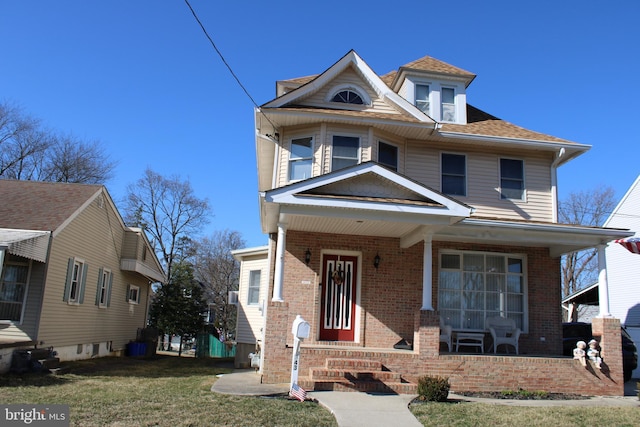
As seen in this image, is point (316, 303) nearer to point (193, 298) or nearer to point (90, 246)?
point (90, 246)

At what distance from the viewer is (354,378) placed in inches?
402

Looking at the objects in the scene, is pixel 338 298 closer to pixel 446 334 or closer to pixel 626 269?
pixel 446 334

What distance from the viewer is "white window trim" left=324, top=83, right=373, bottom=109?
13.9 meters

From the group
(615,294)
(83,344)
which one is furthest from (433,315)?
(615,294)

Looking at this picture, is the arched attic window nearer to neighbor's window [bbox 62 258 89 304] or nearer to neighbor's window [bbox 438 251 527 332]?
neighbor's window [bbox 438 251 527 332]

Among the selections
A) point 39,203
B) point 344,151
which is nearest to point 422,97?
point 344,151

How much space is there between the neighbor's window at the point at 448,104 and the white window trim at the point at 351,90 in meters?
2.58

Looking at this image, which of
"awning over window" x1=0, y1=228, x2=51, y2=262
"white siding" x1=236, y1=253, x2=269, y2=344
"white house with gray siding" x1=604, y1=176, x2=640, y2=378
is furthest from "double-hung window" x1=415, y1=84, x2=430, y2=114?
"white house with gray siding" x1=604, y1=176, x2=640, y2=378

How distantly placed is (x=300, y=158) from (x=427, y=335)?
5.50 m

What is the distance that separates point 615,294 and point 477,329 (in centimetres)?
1276

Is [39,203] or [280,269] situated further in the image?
[39,203]

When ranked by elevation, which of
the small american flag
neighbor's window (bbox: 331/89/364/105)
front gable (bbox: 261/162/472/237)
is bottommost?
the small american flag

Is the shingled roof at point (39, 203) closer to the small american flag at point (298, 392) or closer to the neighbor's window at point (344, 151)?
the neighbor's window at point (344, 151)

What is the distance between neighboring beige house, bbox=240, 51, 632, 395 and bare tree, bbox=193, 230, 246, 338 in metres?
21.8
